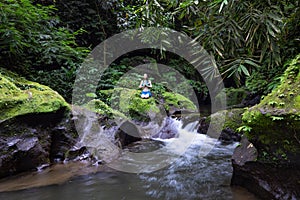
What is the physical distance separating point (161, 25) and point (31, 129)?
278 centimetres

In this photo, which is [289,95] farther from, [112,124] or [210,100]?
[210,100]

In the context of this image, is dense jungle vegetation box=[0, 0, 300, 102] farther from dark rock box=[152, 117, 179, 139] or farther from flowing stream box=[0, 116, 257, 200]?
dark rock box=[152, 117, 179, 139]

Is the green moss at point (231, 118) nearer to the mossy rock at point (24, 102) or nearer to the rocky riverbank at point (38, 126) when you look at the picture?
the rocky riverbank at point (38, 126)

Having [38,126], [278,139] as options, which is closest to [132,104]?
[38,126]

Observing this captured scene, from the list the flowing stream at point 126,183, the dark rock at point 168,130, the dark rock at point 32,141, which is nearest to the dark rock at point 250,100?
the dark rock at point 168,130

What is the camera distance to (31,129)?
147 inches

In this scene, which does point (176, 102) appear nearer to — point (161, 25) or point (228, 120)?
point (228, 120)

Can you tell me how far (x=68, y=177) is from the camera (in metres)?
3.41

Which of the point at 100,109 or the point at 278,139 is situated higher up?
the point at 100,109

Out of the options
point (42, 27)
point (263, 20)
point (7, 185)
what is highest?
point (42, 27)

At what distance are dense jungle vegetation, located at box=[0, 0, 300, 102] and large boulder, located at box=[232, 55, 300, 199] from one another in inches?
15.7

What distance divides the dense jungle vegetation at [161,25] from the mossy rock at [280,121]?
0.38 metres

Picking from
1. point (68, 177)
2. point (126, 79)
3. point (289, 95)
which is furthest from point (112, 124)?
point (126, 79)

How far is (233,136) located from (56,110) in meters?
4.20
